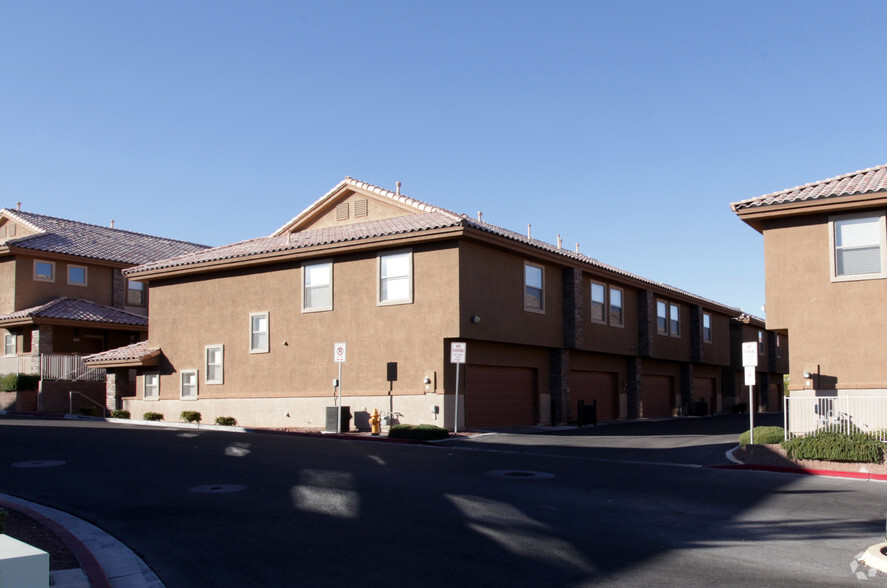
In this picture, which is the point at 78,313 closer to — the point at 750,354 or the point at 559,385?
the point at 559,385

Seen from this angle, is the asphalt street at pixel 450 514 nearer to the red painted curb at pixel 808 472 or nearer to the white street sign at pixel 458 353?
the red painted curb at pixel 808 472

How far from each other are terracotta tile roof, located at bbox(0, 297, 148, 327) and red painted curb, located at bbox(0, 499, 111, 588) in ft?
94.8

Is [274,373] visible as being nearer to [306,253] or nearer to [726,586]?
[306,253]

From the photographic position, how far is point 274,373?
1170 inches

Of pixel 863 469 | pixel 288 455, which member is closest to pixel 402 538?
pixel 288 455

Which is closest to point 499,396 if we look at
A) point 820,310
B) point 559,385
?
point 559,385

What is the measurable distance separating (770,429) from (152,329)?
25.4 meters

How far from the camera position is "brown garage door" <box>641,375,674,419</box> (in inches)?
1515

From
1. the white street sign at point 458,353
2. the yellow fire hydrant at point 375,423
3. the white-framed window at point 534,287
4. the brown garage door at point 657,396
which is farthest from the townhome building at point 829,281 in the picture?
the brown garage door at point 657,396

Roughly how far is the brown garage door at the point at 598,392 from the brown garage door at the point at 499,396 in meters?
2.77

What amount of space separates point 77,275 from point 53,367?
20.1 feet

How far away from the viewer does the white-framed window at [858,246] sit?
19438 millimetres

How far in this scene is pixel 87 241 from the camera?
45188 mm

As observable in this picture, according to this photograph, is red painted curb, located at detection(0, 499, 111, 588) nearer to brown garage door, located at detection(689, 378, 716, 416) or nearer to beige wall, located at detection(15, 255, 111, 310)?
beige wall, located at detection(15, 255, 111, 310)
